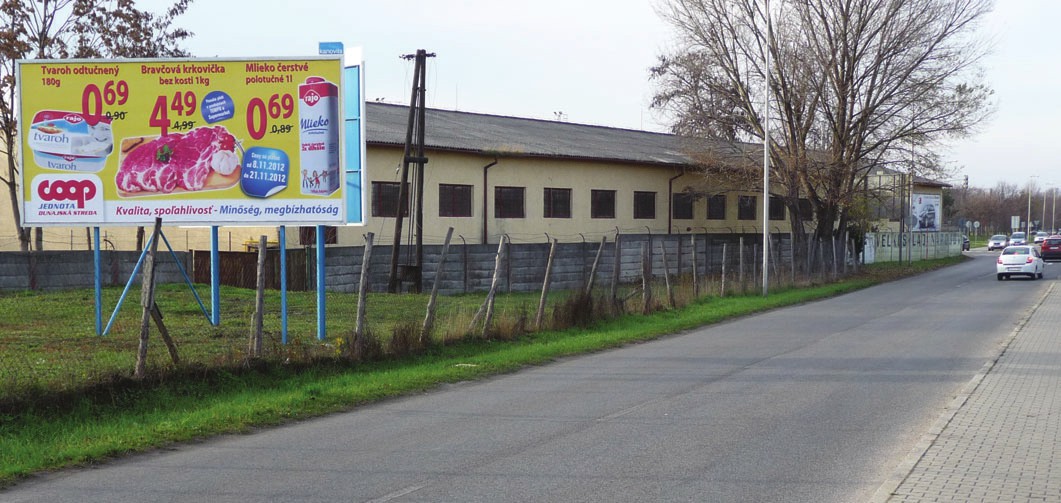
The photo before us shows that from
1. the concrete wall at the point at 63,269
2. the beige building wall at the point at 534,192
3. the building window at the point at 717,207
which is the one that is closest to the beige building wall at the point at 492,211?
the beige building wall at the point at 534,192

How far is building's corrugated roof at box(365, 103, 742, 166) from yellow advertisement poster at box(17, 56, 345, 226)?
1808 cm

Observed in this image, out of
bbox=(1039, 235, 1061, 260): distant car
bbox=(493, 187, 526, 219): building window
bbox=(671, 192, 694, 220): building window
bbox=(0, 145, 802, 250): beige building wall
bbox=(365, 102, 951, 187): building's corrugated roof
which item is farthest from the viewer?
bbox=(1039, 235, 1061, 260): distant car

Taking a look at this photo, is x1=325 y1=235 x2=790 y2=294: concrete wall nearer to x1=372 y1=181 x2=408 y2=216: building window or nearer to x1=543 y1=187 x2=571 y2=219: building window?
x1=372 y1=181 x2=408 y2=216: building window

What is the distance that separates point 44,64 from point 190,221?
3.47 metres

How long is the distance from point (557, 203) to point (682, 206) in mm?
9514

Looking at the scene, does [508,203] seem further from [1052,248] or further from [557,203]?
[1052,248]

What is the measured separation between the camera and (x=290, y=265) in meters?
29.1

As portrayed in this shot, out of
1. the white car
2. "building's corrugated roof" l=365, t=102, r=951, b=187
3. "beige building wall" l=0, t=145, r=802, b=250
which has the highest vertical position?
"building's corrugated roof" l=365, t=102, r=951, b=187

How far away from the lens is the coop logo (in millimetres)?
15703

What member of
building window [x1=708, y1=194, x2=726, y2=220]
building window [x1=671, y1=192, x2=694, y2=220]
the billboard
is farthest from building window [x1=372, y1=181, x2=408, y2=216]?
the billboard

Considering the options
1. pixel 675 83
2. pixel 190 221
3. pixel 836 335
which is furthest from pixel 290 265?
pixel 675 83

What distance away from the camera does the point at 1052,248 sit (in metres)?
62.0

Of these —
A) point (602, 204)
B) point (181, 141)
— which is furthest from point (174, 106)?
point (602, 204)

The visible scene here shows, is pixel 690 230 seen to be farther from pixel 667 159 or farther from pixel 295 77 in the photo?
pixel 295 77
